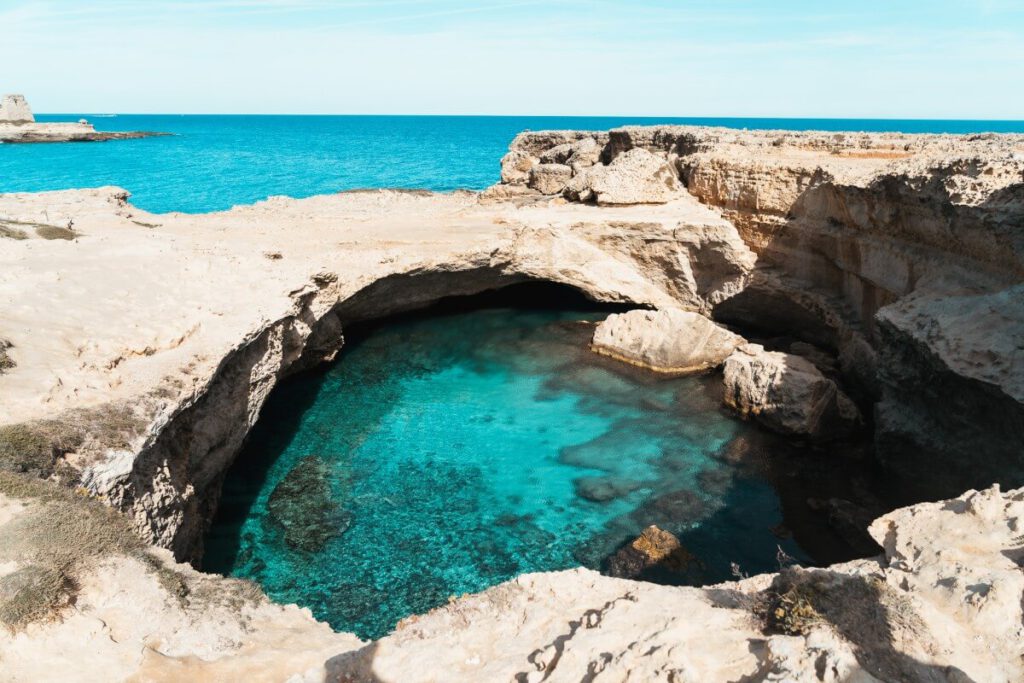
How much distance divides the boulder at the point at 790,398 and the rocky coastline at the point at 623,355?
6cm

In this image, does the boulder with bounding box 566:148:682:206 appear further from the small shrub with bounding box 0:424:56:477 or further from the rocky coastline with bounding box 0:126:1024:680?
the small shrub with bounding box 0:424:56:477

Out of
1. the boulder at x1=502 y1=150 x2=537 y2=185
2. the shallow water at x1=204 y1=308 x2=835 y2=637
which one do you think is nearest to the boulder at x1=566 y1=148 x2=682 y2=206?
the shallow water at x1=204 y1=308 x2=835 y2=637

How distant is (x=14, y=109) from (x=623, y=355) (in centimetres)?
11326

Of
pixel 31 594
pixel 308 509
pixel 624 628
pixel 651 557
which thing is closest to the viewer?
pixel 624 628

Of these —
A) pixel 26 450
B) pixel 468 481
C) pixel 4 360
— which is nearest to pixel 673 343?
pixel 468 481

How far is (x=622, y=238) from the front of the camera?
2159 centimetres

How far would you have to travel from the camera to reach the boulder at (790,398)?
1527cm

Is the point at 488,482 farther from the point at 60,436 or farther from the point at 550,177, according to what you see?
the point at 550,177

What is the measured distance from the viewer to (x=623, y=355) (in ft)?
65.1

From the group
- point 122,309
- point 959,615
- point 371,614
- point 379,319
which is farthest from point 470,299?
point 959,615

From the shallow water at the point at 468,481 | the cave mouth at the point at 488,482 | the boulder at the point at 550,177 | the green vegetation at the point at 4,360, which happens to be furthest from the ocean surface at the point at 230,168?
the green vegetation at the point at 4,360

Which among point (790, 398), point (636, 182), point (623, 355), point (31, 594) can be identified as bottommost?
point (623, 355)

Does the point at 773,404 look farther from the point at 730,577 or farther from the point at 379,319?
the point at 379,319

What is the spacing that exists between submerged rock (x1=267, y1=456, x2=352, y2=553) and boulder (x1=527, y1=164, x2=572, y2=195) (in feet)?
68.6
